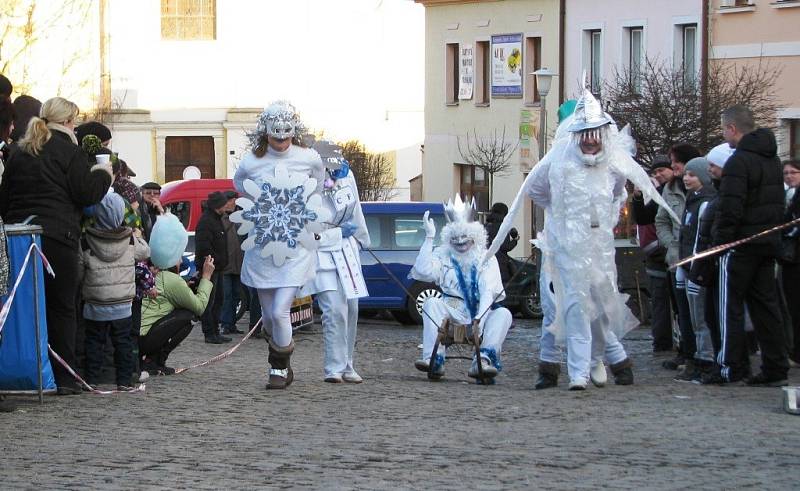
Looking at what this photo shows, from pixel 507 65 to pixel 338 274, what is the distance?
33.1 meters

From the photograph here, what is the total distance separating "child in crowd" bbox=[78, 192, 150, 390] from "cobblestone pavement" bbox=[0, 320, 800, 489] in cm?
40

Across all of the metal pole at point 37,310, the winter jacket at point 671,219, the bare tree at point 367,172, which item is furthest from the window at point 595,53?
the metal pole at point 37,310

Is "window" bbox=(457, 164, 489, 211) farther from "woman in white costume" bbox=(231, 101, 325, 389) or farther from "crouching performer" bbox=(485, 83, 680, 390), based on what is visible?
"woman in white costume" bbox=(231, 101, 325, 389)

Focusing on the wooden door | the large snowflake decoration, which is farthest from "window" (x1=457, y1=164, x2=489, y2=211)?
the large snowflake decoration

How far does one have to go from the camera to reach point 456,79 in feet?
158

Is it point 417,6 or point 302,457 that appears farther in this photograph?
point 417,6

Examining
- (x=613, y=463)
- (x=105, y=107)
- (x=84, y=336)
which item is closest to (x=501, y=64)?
(x=105, y=107)

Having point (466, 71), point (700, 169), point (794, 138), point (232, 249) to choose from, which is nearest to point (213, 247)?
point (232, 249)

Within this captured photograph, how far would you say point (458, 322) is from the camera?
1332cm

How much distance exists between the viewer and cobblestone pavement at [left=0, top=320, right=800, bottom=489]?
7762 millimetres

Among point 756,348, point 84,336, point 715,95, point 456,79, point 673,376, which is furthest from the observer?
point 456,79

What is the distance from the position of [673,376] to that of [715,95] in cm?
1562

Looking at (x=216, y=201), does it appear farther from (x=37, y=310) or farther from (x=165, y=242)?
(x=37, y=310)

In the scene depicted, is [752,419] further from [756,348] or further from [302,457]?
[756,348]
